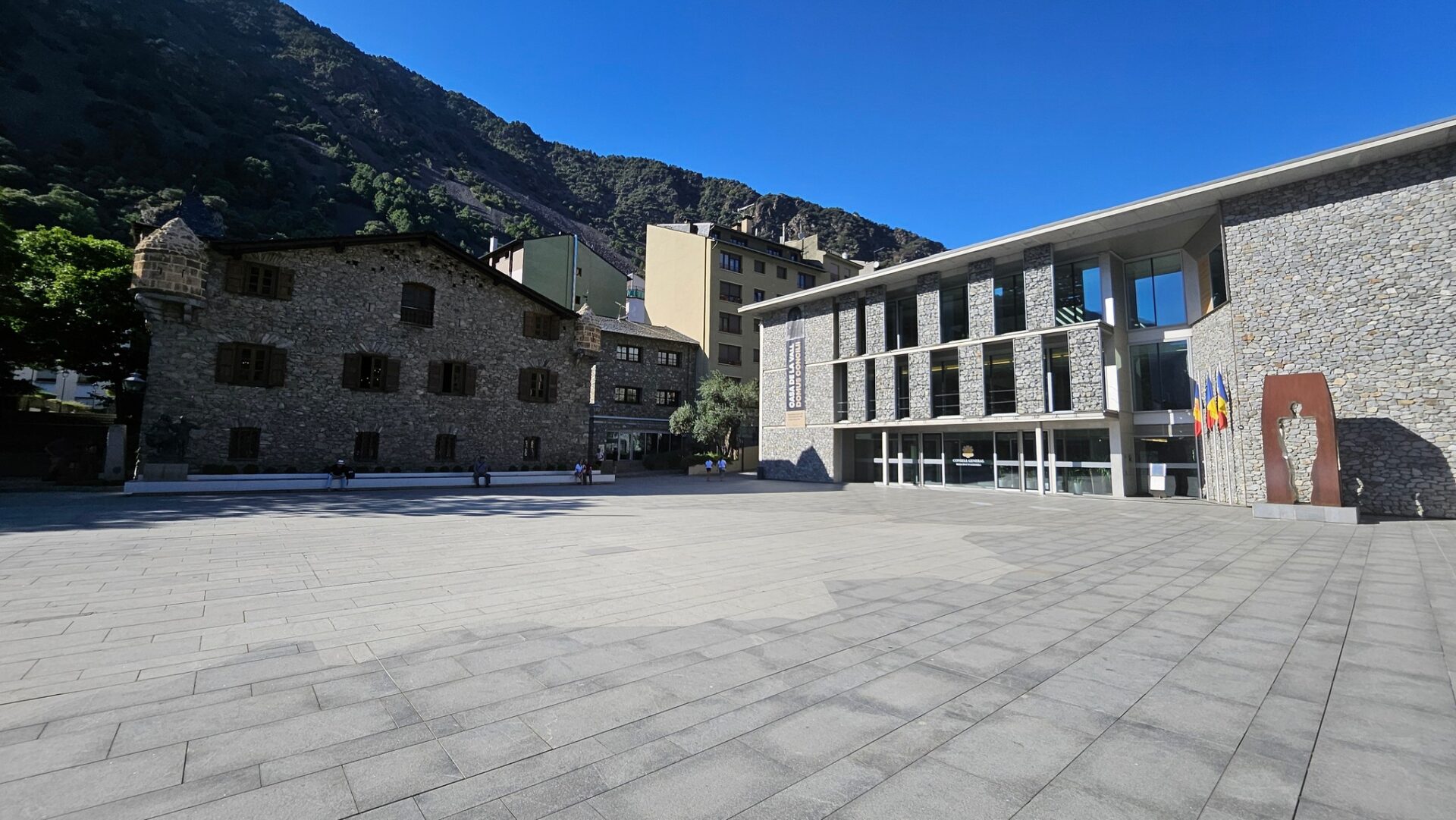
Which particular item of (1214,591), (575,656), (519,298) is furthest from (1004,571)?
(519,298)

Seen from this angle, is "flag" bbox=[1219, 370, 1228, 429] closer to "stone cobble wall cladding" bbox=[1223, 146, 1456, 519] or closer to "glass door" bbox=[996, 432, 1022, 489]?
"stone cobble wall cladding" bbox=[1223, 146, 1456, 519]

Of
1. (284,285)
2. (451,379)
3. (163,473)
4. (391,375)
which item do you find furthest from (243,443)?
(451,379)

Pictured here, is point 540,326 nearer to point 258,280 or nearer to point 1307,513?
point 258,280

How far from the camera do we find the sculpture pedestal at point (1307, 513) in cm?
1330

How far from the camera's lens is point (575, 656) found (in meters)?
4.32

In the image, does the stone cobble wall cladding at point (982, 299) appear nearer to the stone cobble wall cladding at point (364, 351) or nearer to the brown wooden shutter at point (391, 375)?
the stone cobble wall cladding at point (364, 351)

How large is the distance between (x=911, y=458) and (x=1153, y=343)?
422 inches

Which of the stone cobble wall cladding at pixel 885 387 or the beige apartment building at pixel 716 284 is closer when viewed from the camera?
the stone cobble wall cladding at pixel 885 387

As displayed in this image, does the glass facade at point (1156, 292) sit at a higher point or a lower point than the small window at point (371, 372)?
higher

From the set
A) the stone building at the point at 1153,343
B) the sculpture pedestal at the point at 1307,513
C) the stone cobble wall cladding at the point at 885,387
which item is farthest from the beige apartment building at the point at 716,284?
the sculpture pedestal at the point at 1307,513

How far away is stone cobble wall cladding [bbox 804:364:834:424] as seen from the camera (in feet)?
97.0

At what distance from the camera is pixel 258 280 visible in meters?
20.7

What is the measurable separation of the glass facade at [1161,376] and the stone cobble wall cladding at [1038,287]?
400cm

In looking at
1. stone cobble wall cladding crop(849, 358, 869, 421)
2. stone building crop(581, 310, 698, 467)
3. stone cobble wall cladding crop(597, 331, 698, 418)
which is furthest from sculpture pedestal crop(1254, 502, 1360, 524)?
stone cobble wall cladding crop(597, 331, 698, 418)
